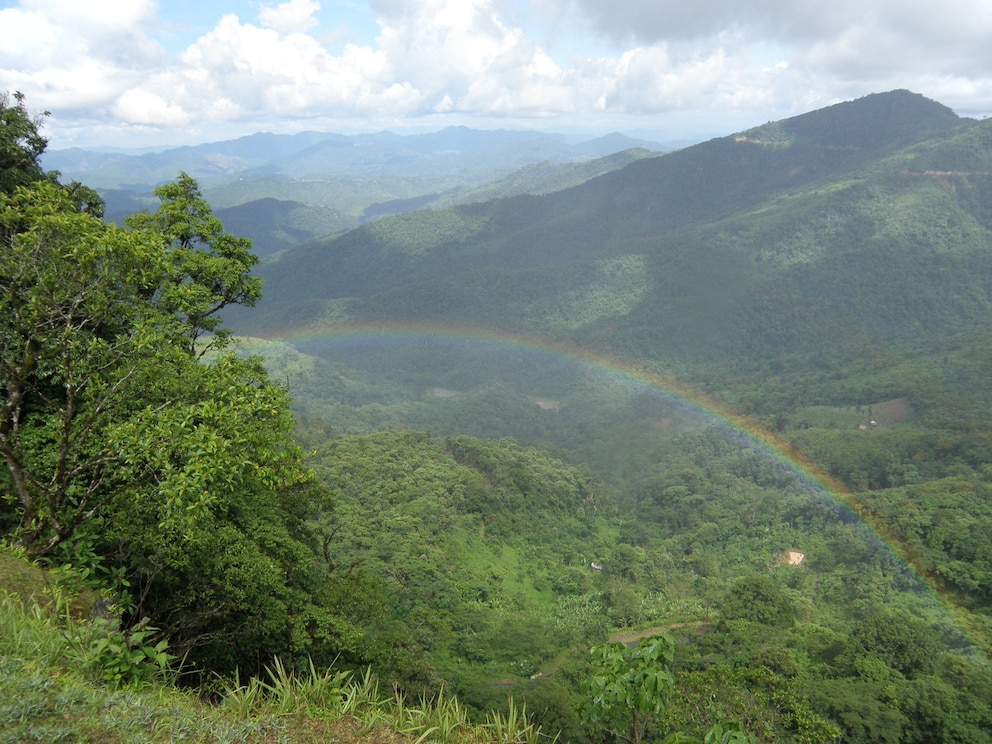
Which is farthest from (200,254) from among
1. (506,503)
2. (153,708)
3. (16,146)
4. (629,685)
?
(506,503)

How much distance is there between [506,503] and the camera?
49.2m

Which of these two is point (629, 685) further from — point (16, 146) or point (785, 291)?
point (785, 291)

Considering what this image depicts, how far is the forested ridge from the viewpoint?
5715 millimetres

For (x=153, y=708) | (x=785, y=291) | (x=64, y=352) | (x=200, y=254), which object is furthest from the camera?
(x=785, y=291)

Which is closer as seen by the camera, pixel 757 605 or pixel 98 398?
pixel 98 398

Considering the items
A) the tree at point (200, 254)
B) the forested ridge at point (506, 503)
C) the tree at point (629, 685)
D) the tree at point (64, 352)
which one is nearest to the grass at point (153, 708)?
the forested ridge at point (506, 503)

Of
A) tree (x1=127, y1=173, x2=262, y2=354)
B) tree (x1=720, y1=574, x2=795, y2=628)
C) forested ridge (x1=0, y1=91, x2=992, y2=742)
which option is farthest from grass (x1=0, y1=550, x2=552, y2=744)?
tree (x1=720, y1=574, x2=795, y2=628)

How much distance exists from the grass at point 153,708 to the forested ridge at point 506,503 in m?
0.03

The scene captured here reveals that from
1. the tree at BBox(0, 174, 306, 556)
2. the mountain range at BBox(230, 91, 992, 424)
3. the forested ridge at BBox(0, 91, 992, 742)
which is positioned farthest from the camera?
the mountain range at BBox(230, 91, 992, 424)

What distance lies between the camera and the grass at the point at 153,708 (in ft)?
11.8

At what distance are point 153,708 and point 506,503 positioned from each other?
152 ft

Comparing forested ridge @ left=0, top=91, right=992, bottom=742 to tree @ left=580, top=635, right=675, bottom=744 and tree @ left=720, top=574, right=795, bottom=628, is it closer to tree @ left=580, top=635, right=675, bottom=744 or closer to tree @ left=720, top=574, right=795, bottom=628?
tree @ left=580, top=635, right=675, bottom=744

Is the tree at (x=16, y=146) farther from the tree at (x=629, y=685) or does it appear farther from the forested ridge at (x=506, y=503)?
the tree at (x=629, y=685)

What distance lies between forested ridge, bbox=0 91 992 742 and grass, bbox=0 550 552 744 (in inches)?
1.1
